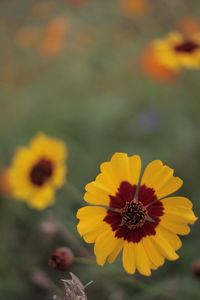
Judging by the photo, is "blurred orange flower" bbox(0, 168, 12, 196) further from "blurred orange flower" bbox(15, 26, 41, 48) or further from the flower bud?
"blurred orange flower" bbox(15, 26, 41, 48)

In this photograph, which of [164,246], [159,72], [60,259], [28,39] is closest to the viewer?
[164,246]

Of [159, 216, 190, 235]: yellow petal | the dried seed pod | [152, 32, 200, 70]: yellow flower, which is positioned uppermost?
[152, 32, 200, 70]: yellow flower

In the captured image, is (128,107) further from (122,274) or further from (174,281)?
(122,274)

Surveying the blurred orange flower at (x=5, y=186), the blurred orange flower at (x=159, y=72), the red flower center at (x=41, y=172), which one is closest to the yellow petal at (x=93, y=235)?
the red flower center at (x=41, y=172)

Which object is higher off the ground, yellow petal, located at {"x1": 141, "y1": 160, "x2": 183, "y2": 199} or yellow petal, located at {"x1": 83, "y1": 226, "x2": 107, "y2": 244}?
yellow petal, located at {"x1": 141, "y1": 160, "x2": 183, "y2": 199}

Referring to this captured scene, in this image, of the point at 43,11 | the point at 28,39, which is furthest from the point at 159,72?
the point at 43,11

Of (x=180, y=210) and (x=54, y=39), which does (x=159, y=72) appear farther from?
(x=180, y=210)

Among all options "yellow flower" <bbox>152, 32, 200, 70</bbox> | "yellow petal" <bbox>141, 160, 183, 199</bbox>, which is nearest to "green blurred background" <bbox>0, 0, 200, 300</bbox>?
"yellow petal" <bbox>141, 160, 183, 199</bbox>

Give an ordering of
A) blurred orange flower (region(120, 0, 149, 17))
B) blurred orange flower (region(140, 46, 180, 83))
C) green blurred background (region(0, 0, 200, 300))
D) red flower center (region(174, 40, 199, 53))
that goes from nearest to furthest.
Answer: red flower center (region(174, 40, 199, 53)) < green blurred background (region(0, 0, 200, 300)) < blurred orange flower (region(140, 46, 180, 83)) < blurred orange flower (region(120, 0, 149, 17))
